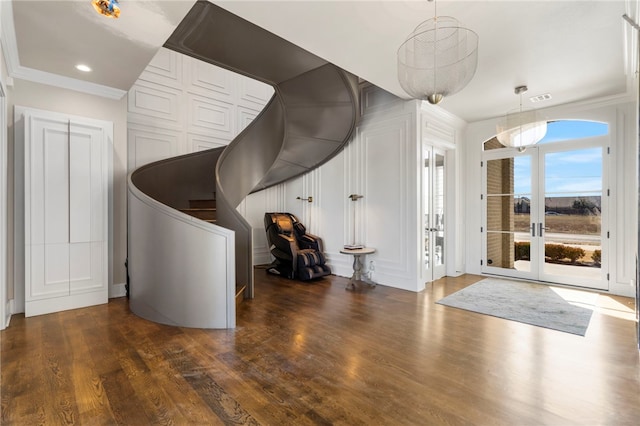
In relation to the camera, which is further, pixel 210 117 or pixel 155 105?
pixel 210 117

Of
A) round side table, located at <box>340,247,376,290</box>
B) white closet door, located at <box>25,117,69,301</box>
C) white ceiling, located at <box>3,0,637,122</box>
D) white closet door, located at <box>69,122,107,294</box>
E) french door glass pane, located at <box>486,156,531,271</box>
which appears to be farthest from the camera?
french door glass pane, located at <box>486,156,531,271</box>

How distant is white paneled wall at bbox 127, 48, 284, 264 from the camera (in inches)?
216

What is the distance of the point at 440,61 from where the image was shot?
7.34 feet

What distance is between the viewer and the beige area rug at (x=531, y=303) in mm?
3501

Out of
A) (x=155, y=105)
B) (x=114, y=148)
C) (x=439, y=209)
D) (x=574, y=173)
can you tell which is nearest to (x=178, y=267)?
(x=114, y=148)

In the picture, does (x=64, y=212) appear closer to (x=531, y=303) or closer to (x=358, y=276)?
(x=358, y=276)

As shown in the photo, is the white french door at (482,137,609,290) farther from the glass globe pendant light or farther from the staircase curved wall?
the staircase curved wall

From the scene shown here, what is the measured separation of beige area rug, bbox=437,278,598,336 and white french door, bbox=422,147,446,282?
736mm

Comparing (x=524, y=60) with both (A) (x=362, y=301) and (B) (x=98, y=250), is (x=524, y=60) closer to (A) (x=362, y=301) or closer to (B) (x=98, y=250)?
(A) (x=362, y=301)

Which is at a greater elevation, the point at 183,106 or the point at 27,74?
the point at 183,106

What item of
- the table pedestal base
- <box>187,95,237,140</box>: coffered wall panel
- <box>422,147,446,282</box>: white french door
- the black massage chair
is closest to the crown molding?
<box>187,95,237,140</box>: coffered wall panel

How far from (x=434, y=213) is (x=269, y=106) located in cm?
366

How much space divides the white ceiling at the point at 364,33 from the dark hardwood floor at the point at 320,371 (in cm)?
→ 305

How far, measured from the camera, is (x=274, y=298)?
14.5ft
